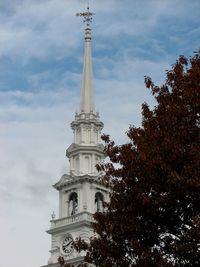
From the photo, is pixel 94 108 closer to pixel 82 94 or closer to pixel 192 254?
pixel 82 94

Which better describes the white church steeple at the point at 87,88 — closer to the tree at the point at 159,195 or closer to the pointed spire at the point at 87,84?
the pointed spire at the point at 87,84

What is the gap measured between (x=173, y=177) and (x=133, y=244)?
2.95 meters

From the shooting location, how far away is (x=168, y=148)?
26578 millimetres

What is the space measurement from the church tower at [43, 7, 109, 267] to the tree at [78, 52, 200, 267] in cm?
4447

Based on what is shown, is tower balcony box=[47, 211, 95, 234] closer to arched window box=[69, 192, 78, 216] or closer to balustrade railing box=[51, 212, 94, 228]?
balustrade railing box=[51, 212, 94, 228]

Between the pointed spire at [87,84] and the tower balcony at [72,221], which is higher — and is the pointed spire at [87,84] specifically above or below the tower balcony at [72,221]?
above

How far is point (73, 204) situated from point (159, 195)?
51865mm

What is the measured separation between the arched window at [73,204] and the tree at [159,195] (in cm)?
4854

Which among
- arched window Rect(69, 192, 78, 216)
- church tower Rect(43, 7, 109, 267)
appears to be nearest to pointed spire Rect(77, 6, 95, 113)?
church tower Rect(43, 7, 109, 267)

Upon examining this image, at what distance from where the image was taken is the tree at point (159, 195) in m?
25.7

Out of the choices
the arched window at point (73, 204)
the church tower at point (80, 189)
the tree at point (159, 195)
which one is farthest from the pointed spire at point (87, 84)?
the tree at point (159, 195)

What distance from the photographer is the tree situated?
84.4 ft

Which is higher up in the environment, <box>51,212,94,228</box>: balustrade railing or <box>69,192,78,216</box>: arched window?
<box>69,192,78,216</box>: arched window

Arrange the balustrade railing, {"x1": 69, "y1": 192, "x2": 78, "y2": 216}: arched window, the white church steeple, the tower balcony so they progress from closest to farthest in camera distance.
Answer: the tower balcony < the balustrade railing < {"x1": 69, "y1": 192, "x2": 78, "y2": 216}: arched window < the white church steeple
